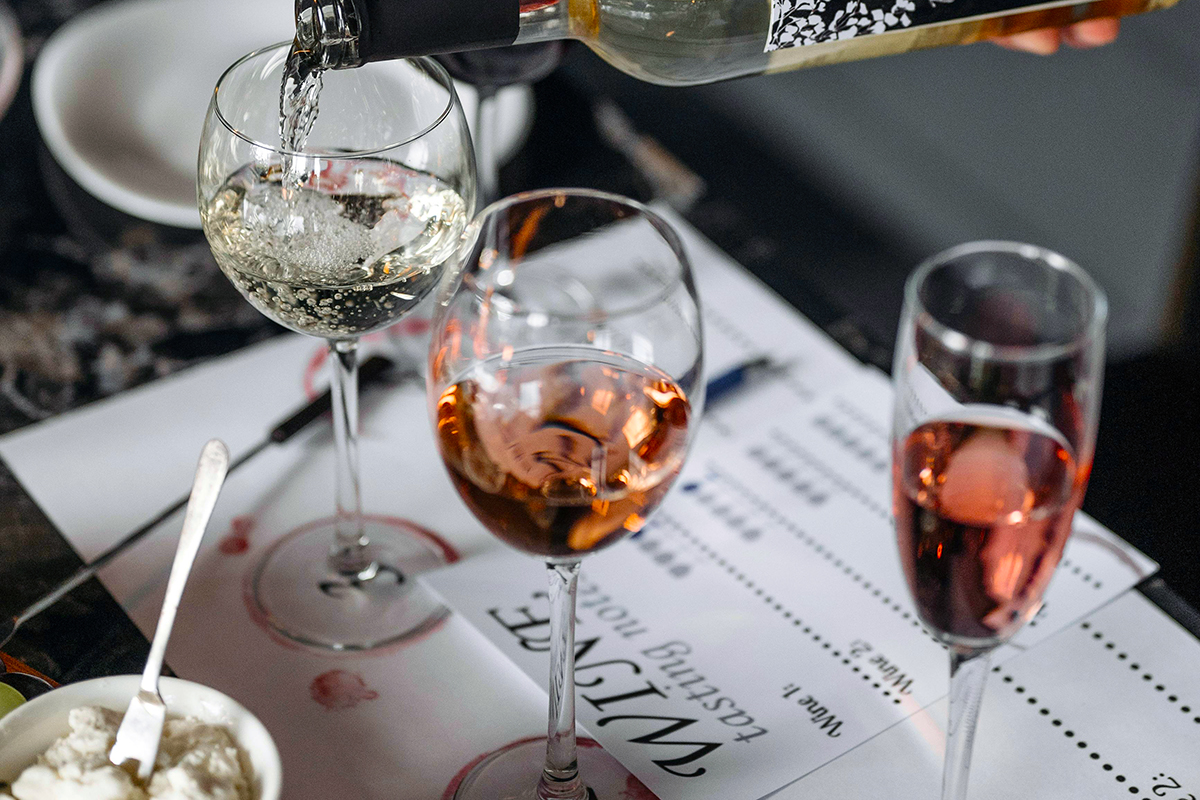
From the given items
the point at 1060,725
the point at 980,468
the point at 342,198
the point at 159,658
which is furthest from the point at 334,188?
the point at 1060,725

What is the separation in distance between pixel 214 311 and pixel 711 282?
417mm

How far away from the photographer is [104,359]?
0.95m

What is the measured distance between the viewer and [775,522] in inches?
33.1

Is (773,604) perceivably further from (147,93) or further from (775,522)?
(147,93)

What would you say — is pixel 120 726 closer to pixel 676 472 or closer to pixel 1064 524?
pixel 676 472

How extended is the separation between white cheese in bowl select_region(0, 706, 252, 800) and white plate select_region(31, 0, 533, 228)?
527 millimetres

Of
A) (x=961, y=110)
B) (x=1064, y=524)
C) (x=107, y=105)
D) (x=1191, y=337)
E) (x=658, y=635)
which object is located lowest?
(x=1191, y=337)

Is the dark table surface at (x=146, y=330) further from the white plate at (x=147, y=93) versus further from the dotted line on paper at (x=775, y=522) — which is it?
the dotted line on paper at (x=775, y=522)

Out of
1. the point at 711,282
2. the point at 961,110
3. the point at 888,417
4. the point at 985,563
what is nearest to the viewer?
the point at 985,563

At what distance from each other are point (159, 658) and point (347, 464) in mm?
220

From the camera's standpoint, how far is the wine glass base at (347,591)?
750 mm

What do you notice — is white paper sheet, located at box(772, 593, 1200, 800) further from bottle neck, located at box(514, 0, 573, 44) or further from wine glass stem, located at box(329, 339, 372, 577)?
bottle neck, located at box(514, 0, 573, 44)

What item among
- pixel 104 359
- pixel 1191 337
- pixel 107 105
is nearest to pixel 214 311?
pixel 104 359


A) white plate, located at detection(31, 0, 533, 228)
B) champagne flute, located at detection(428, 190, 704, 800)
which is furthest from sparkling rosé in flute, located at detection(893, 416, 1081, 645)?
white plate, located at detection(31, 0, 533, 228)
